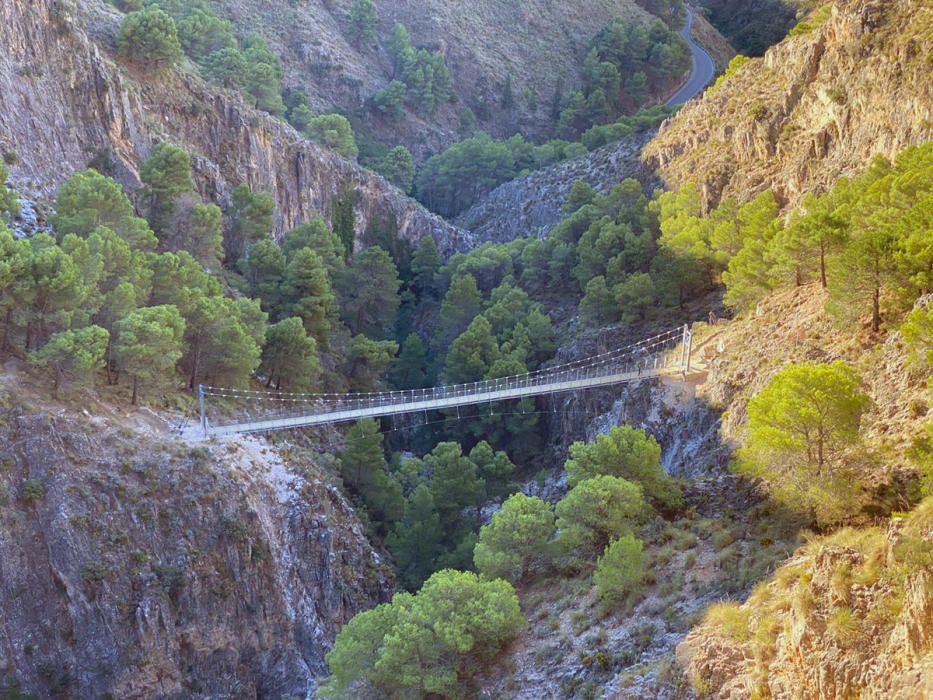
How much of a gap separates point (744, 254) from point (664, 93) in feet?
189

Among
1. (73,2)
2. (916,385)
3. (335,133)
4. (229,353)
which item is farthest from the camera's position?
(335,133)

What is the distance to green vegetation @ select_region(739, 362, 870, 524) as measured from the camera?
25.2 m

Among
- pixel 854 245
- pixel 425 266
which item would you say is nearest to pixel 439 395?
pixel 854 245

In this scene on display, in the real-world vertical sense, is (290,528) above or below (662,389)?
below

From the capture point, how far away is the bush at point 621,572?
26828mm

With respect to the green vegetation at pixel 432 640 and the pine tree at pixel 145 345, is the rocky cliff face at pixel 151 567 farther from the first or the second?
the green vegetation at pixel 432 640

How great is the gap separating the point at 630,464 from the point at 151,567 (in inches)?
709

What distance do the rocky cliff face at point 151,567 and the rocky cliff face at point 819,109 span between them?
92.8 feet

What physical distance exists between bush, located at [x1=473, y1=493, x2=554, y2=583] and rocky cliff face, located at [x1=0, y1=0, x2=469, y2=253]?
29746 millimetres

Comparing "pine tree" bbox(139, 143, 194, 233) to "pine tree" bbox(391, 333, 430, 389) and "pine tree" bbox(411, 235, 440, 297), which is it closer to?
"pine tree" bbox(391, 333, 430, 389)

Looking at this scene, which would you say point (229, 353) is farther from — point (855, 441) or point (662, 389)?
point (855, 441)

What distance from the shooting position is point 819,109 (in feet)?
162

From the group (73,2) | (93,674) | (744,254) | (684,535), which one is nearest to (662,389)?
(744,254)

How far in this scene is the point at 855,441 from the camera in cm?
2548
